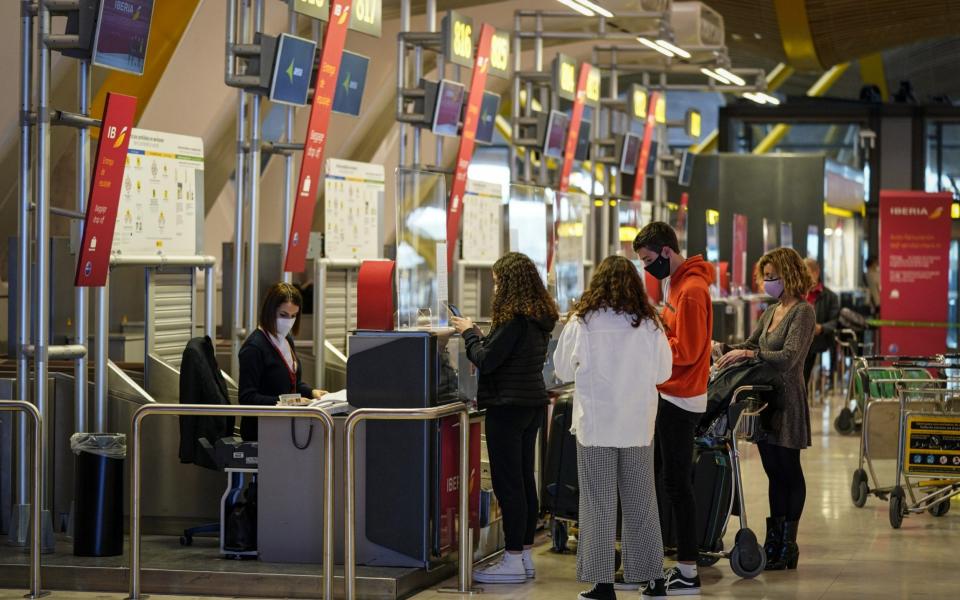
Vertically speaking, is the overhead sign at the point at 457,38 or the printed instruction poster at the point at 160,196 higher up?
the overhead sign at the point at 457,38

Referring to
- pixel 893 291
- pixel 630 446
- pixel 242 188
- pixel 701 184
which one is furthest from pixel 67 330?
pixel 701 184

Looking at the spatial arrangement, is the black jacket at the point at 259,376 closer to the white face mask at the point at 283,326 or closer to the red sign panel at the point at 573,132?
the white face mask at the point at 283,326

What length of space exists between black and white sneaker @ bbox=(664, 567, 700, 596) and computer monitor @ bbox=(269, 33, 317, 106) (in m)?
3.31

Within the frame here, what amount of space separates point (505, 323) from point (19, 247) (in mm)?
2254

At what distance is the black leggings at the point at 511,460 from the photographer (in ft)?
21.6

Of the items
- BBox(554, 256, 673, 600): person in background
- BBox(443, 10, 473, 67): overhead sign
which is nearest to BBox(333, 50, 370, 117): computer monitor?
BBox(443, 10, 473, 67): overhead sign

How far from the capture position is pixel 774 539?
23.7ft

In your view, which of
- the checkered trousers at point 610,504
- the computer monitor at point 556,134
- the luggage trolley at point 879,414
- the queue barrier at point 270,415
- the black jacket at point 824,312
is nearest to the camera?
the queue barrier at point 270,415

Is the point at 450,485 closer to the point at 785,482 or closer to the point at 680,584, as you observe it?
the point at 680,584

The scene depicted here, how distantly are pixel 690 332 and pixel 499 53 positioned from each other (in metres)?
6.42

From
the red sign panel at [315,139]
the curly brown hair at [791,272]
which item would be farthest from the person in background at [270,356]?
the curly brown hair at [791,272]

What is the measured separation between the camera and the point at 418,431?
6.59m

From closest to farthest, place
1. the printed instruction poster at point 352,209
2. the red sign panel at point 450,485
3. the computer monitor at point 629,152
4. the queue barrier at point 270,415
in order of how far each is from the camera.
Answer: the queue barrier at point 270,415 → the red sign panel at point 450,485 → the printed instruction poster at point 352,209 → the computer monitor at point 629,152

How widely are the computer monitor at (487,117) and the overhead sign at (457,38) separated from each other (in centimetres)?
76
